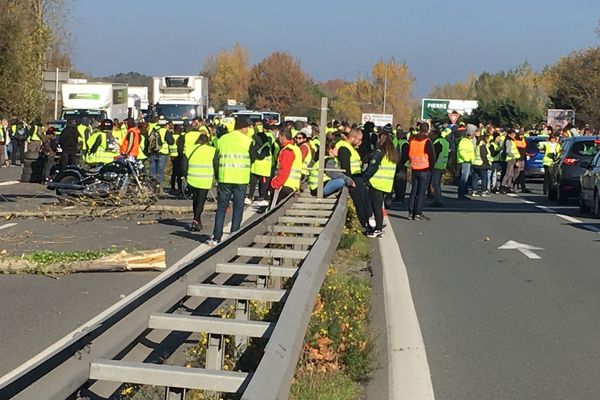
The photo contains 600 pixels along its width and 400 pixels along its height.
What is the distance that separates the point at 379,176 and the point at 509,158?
490 inches

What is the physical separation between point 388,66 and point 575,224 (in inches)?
3856

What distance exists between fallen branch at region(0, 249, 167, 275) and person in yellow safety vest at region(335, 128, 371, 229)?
14.1 ft

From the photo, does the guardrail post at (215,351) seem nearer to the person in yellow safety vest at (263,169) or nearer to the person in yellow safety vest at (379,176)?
the person in yellow safety vest at (379,176)

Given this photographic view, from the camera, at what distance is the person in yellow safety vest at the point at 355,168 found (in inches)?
594

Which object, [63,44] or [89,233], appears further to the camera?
[63,44]

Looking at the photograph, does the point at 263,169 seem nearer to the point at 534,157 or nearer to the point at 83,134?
the point at 83,134

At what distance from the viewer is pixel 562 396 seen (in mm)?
6590

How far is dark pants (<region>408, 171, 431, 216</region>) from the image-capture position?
60.2ft

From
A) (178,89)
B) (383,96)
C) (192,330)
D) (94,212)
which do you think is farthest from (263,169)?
(383,96)

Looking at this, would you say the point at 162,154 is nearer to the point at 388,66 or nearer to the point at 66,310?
the point at 66,310

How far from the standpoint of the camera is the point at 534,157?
3094 cm

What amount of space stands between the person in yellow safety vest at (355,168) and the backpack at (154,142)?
9.91 m

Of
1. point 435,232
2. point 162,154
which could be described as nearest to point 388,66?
point 162,154

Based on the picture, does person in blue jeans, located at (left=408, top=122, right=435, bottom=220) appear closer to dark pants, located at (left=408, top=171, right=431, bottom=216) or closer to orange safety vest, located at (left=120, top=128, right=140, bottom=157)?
dark pants, located at (left=408, top=171, right=431, bottom=216)
